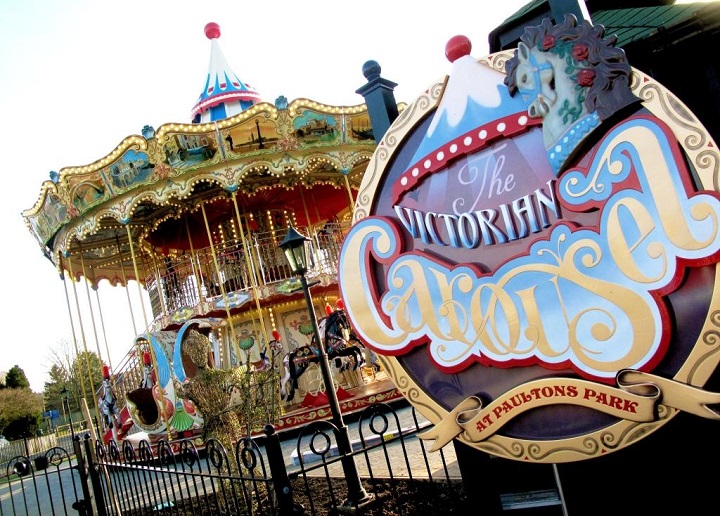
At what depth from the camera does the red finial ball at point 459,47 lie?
2.93 m

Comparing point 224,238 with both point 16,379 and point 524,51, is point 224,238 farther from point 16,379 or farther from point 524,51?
point 16,379

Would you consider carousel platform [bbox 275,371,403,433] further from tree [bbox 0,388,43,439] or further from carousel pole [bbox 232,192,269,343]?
tree [bbox 0,388,43,439]

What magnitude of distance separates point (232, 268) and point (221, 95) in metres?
6.27

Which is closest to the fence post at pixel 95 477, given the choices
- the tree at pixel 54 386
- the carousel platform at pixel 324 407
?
the carousel platform at pixel 324 407

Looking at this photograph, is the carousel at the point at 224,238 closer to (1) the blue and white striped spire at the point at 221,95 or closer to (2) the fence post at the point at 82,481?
(2) the fence post at the point at 82,481

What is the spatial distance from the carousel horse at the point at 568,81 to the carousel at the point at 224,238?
677 centimetres

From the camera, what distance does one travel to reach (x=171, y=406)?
35.7 feet

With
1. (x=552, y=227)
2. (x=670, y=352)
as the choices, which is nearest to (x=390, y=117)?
(x=552, y=227)

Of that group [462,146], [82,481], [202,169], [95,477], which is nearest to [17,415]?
[202,169]

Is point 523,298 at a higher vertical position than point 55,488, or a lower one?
higher

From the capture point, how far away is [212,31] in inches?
738

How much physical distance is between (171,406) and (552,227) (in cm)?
1014

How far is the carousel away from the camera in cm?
1077

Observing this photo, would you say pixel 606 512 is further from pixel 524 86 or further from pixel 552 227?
pixel 524 86
